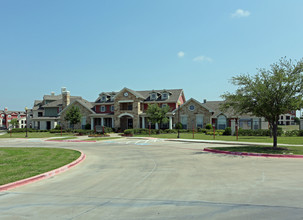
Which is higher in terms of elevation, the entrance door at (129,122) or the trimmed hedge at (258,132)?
the entrance door at (129,122)

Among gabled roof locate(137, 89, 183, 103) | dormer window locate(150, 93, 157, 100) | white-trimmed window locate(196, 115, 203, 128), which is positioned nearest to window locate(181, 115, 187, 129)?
white-trimmed window locate(196, 115, 203, 128)

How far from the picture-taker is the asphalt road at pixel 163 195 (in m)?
5.51

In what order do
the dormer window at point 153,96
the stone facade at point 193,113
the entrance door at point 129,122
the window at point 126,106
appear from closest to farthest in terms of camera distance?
the stone facade at point 193,113
the window at point 126,106
the dormer window at point 153,96
the entrance door at point 129,122

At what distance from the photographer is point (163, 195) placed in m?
6.89

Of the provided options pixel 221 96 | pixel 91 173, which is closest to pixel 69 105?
pixel 221 96

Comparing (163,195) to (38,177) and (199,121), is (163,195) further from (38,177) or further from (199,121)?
(199,121)

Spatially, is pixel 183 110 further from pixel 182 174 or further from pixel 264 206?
pixel 264 206

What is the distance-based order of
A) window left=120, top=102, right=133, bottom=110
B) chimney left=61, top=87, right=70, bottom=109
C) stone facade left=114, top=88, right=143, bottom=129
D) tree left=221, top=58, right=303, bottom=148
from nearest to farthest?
tree left=221, top=58, right=303, bottom=148 < stone facade left=114, top=88, right=143, bottom=129 < window left=120, top=102, right=133, bottom=110 < chimney left=61, top=87, right=70, bottom=109

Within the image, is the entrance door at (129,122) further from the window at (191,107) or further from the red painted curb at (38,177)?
the red painted curb at (38,177)

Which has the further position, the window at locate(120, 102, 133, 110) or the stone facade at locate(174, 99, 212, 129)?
the window at locate(120, 102, 133, 110)

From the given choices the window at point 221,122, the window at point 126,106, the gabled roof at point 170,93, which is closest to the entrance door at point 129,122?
the window at point 126,106

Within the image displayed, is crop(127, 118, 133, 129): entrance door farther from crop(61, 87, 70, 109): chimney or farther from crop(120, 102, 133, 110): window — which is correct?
crop(61, 87, 70, 109): chimney

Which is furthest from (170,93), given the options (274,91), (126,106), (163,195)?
(163,195)

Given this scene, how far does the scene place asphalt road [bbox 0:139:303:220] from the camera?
217 inches
